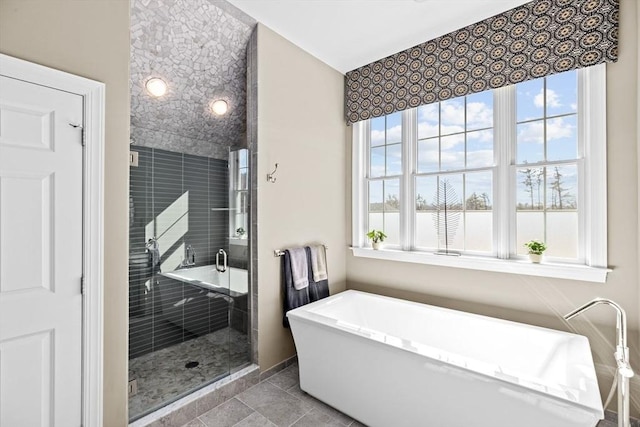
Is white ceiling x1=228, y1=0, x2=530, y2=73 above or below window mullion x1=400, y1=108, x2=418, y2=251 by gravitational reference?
above

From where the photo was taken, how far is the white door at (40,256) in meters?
1.38

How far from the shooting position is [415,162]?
10.1ft

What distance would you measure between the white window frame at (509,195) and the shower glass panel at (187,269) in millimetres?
1372

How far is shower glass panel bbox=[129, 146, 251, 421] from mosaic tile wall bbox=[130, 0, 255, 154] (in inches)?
9.4

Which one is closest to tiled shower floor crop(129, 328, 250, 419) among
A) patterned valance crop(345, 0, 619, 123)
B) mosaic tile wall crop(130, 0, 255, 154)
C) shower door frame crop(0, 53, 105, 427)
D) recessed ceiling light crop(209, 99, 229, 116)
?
shower door frame crop(0, 53, 105, 427)

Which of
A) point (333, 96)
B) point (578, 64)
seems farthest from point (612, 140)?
point (333, 96)

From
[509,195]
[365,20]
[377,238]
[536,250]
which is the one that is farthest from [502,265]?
[365,20]

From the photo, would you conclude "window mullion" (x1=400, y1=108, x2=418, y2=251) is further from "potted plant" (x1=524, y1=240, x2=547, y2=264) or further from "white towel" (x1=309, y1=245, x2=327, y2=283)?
"potted plant" (x1=524, y1=240, x2=547, y2=264)

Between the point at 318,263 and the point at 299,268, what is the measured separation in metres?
0.27

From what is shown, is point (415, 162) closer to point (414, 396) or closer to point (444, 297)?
point (444, 297)

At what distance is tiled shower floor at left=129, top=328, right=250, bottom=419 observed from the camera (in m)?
2.07

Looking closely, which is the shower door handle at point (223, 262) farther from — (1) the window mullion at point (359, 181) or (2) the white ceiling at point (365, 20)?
(2) the white ceiling at point (365, 20)

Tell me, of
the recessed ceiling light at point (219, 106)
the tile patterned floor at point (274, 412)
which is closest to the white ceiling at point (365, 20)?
the recessed ceiling light at point (219, 106)

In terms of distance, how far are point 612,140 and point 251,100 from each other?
105 inches
